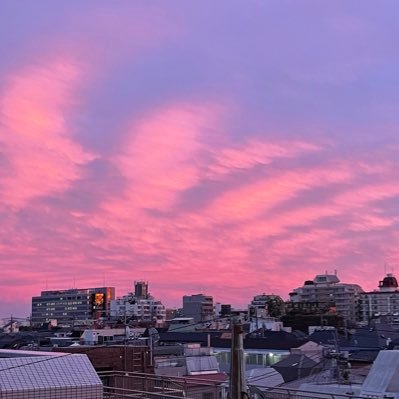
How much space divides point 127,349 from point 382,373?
673 inches

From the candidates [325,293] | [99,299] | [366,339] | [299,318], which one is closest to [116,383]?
[366,339]

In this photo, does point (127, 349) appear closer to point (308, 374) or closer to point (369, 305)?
point (308, 374)

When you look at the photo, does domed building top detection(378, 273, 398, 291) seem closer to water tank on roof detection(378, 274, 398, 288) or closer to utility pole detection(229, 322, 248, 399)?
water tank on roof detection(378, 274, 398, 288)

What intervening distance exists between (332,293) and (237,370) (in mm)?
172740

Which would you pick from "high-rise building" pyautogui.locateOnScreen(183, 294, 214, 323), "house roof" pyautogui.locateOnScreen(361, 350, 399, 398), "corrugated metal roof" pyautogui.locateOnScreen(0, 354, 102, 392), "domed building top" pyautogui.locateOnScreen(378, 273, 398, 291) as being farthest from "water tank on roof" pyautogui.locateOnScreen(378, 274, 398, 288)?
"corrugated metal roof" pyautogui.locateOnScreen(0, 354, 102, 392)

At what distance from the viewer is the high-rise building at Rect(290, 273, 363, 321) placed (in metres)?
178

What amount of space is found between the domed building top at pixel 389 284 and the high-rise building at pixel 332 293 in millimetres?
13127

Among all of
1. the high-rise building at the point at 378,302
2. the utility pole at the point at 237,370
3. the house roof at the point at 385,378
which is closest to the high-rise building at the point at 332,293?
the high-rise building at the point at 378,302

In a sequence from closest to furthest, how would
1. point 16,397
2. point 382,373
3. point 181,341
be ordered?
point 16,397 < point 382,373 < point 181,341

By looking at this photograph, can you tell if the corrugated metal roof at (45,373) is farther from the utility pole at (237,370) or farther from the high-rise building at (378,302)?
the high-rise building at (378,302)

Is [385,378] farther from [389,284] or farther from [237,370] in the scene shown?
[389,284]

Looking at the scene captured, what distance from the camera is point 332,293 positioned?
587ft

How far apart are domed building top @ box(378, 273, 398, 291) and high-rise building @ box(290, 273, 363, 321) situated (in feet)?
43.1

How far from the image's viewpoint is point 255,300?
18550 centimetres
